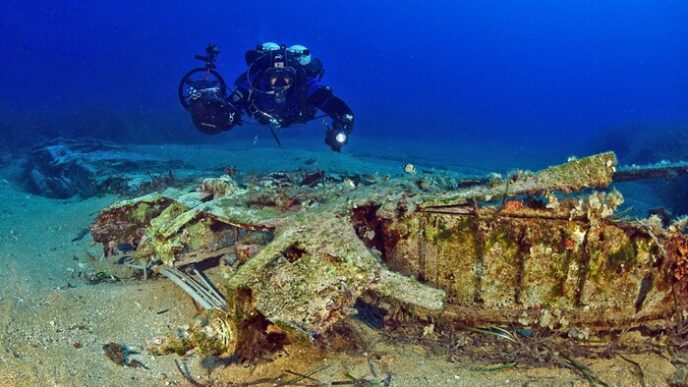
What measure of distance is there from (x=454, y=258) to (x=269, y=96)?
5686mm

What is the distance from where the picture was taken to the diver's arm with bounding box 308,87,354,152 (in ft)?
25.4

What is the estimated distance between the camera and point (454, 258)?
3.36 m

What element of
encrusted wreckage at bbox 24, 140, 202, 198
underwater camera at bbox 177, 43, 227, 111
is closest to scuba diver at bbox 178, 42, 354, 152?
underwater camera at bbox 177, 43, 227, 111

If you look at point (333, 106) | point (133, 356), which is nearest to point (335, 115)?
point (333, 106)

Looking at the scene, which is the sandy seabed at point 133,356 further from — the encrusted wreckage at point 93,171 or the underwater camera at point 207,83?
the underwater camera at point 207,83

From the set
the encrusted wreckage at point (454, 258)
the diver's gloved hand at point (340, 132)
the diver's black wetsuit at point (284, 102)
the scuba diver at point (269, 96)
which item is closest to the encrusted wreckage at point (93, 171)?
the scuba diver at point (269, 96)

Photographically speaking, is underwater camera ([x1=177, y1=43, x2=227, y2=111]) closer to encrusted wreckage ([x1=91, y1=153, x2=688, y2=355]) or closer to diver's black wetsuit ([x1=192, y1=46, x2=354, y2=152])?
diver's black wetsuit ([x1=192, y1=46, x2=354, y2=152])

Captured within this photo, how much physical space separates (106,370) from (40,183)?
9.09 m

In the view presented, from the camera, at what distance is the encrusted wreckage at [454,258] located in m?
2.74

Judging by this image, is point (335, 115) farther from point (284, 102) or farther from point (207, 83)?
point (207, 83)

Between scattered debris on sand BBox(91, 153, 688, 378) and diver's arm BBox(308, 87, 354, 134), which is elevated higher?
diver's arm BBox(308, 87, 354, 134)

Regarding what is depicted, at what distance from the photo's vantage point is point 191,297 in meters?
3.96

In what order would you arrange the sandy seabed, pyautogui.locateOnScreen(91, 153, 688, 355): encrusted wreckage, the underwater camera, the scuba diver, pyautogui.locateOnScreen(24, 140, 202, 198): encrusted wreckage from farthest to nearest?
pyautogui.locateOnScreen(24, 140, 202, 198): encrusted wreckage < the scuba diver < the underwater camera < the sandy seabed < pyautogui.locateOnScreen(91, 153, 688, 355): encrusted wreckage

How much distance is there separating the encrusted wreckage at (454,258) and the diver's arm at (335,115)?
4.09 m
